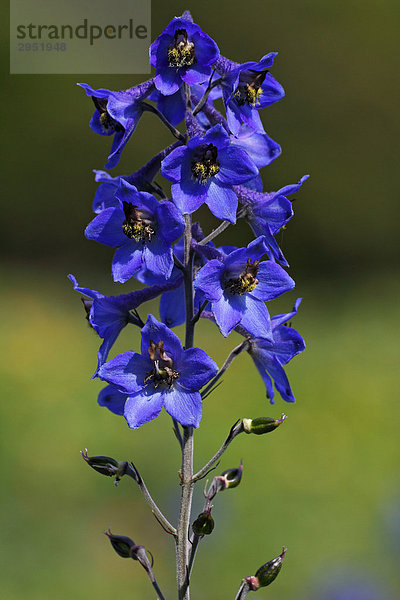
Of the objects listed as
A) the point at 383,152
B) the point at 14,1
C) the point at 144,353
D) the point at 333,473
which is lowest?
the point at 333,473

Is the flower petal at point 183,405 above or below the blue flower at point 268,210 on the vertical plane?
below

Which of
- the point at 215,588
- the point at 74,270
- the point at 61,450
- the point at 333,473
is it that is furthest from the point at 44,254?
the point at 215,588

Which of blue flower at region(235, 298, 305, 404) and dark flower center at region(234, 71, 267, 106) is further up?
dark flower center at region(234, 71, 267, 106)

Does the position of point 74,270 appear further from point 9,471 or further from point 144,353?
point 144,353

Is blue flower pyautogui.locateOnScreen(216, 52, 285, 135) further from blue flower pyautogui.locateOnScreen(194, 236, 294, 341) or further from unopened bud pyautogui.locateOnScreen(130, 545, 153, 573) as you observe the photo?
unopened bud pyautogui.locateOnScreen(130, 545, 153, 573)

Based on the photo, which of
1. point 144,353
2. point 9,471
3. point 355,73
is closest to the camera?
point 144,353

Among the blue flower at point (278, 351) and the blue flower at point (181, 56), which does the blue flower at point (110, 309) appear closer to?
the blue flower at point (278, 351)
